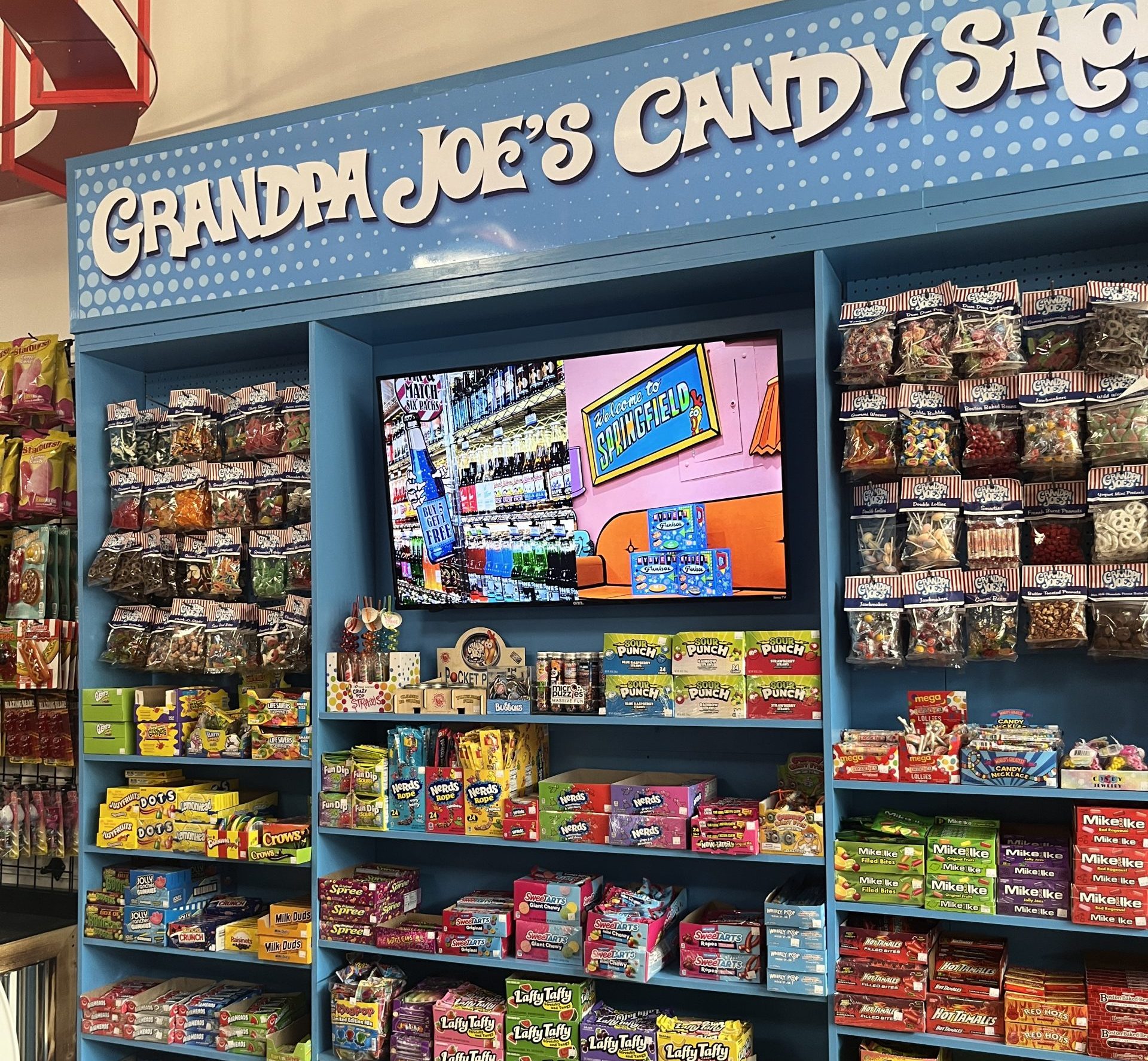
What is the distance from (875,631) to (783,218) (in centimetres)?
112

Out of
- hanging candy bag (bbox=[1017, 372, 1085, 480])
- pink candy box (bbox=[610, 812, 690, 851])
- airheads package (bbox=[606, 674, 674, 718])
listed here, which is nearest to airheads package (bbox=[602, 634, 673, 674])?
airheads package (bbox=[606, 674, 674, 718])

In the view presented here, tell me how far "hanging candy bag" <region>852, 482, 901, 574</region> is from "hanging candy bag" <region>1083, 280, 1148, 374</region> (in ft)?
1.97

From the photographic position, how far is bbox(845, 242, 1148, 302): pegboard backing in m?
2.95

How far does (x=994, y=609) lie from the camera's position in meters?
2.87

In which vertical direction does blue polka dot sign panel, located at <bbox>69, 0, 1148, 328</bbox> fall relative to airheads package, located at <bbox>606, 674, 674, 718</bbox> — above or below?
above

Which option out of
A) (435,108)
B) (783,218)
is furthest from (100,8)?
(783,218)

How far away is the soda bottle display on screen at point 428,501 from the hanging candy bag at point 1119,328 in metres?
1.93

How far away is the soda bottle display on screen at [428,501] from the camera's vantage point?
11.8ft

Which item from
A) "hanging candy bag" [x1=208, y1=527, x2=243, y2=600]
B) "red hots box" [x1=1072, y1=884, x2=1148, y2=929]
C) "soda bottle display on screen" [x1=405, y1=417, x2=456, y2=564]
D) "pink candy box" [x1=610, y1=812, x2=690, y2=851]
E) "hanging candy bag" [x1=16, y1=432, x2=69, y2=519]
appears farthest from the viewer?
"hanging candy bag" [x1=16, y1=432, x2=69, y2=519]

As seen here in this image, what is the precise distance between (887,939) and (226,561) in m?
2.43

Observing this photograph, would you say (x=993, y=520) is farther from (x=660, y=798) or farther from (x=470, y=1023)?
(x=470, y=1023)

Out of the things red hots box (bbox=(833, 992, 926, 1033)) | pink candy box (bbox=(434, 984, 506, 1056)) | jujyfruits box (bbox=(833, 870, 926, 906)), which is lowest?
pink candy box (bbox=(434, 984, 506, 1056))

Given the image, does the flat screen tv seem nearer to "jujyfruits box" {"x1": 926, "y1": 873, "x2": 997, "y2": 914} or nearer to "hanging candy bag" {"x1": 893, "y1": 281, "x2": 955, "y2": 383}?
"hanging candy bag" {"x1": 893, "y1": 281, "x2": 955, "y2": 383}

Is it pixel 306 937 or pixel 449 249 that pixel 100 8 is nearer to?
pixel 449 249
